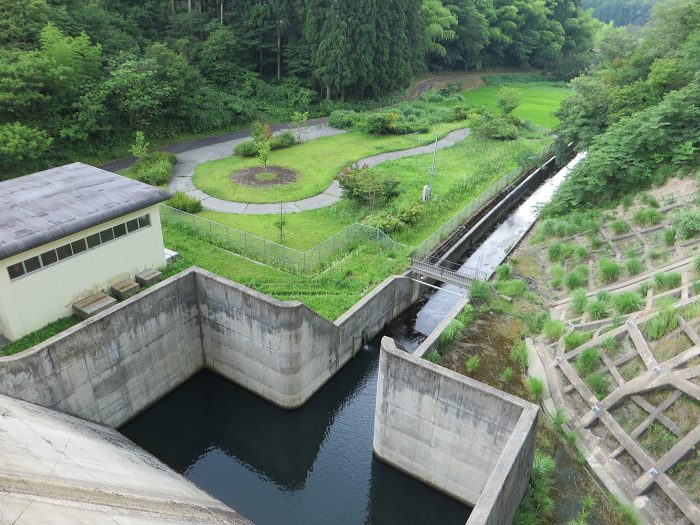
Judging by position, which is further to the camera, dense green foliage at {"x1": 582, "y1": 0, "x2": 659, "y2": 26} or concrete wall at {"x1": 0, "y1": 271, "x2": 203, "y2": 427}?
dense green foliage at {"x1": 582, "y1": 0, "x2": 659, "y2": 26}

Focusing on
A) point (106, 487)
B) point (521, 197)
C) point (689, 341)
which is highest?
point (689, 341)

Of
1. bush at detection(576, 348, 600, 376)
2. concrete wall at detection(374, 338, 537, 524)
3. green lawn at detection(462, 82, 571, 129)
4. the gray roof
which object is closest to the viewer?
concrete wall at detection(374, 338, 537, 524)

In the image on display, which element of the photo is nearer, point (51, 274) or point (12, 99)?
point (51, 274)

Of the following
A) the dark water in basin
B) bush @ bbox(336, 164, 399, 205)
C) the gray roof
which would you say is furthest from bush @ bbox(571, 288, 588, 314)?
the gray roof

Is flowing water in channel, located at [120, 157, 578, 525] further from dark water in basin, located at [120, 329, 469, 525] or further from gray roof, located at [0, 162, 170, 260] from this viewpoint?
gray roof, located at [0, 162, 170, 260]

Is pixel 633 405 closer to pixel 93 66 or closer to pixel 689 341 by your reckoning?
pixel 689 341

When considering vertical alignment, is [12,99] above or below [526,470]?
above

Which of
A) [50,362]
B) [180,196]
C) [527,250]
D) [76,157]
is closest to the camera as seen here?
[50,362]

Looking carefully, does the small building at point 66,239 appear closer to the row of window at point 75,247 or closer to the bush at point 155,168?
the row of window at point 75,247

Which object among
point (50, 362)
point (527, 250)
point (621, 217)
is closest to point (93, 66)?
point (50, 362)
